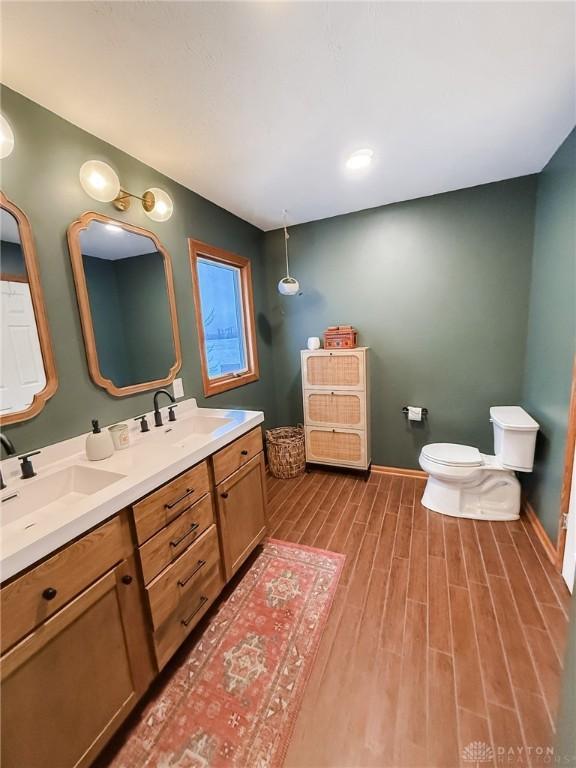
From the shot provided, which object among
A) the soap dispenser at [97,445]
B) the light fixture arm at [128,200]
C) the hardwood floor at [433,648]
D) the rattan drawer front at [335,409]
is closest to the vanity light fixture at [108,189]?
the light fixture arm at [128,200]

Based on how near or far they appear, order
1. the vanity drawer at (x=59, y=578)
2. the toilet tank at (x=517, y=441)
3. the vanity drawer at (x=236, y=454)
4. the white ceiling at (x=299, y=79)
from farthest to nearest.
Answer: the toilet tank at (x=517, y=441) < the vanity drawer at (x=236, y=454) < the white ceiling at (x=299, y=79) < the vanity drawer at (x=59, y=578)

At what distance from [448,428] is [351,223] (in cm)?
203

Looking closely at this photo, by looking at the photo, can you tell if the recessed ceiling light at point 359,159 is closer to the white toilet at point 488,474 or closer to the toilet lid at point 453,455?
the white toilet at point 488,474

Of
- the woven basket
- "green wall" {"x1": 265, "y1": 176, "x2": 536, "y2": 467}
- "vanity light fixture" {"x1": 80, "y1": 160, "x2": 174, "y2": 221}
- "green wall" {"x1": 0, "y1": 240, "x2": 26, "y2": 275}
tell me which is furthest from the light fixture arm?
the woven basket

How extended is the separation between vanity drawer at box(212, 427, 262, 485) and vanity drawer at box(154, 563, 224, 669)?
462mm

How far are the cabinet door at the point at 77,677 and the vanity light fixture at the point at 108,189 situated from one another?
165 centimetres

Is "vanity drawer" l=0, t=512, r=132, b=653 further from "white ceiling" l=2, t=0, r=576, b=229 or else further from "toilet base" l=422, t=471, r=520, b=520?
"toilet base" l=422, t=471, r=520, b=520

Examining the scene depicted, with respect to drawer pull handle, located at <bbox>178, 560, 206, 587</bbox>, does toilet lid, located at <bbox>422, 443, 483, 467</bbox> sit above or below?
above

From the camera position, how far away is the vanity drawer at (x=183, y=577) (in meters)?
1.13

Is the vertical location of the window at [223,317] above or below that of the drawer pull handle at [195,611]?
above

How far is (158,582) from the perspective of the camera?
113 cm

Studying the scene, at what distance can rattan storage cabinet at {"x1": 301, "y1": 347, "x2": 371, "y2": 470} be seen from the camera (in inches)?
100

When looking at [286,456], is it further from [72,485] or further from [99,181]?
[99,181]

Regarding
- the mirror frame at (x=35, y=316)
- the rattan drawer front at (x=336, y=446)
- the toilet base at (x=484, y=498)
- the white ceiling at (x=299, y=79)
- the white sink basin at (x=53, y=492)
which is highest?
the white ceiling at (x=299, y=79)
